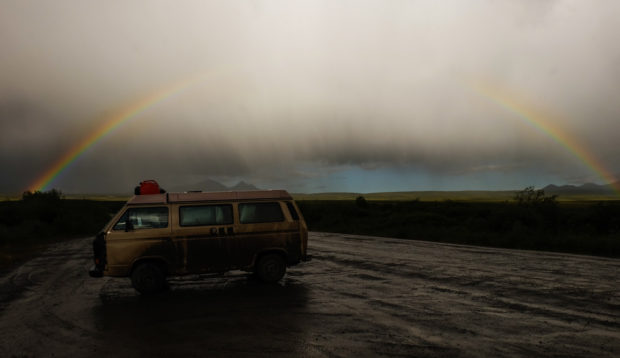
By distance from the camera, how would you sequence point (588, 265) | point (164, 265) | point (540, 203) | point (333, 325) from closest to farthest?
point (333, 325) → point (164, 265) → point (588, 265) → point (540, 203)

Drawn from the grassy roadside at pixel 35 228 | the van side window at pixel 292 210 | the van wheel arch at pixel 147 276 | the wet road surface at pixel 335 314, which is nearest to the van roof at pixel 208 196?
the van side window at pixel 292 210

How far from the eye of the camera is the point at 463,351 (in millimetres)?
6410

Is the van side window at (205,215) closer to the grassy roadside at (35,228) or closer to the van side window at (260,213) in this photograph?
the van side window at (260,213)

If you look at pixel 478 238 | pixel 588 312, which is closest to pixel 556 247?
pixel 478 238

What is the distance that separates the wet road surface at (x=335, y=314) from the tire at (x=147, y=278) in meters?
0.35

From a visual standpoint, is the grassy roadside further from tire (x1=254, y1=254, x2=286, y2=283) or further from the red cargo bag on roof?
tire (x1=254, y1=254, x2=286, y2=283)

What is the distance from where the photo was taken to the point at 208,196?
11609mm

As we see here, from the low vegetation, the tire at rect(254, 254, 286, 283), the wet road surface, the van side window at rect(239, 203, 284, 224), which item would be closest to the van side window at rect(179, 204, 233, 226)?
the van side window at rect(239, 203, 284, 224)

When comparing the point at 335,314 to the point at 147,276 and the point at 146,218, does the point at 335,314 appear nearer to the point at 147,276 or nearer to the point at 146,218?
the point at 147,276

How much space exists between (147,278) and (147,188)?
2.45 meters

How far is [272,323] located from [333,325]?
1.12 meters

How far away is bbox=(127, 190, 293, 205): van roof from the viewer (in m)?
11.2

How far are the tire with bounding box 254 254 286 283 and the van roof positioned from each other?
1.64 metres

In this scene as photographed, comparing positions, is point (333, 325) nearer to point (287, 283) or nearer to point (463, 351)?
point (463, 351)
